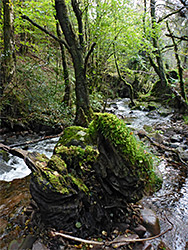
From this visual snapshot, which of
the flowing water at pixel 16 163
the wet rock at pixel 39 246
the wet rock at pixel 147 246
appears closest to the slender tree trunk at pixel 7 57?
the flowing water at pixel 16 163

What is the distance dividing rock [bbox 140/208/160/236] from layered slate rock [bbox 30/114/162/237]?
0.33 meters

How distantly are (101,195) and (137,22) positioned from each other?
31.8 feet

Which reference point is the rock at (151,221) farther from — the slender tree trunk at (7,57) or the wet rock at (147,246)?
the slender tree trunk at (7,57)

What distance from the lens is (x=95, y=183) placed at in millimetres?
2779

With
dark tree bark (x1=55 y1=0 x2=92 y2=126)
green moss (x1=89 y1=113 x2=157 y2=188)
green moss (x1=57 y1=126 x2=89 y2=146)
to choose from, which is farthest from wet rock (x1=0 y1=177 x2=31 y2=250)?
dark tree bark (x1=55 y1=0 x2=92 y2=126)

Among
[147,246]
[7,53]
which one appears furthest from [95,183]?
[7,53]

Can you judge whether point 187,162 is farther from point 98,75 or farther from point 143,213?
point 98,75

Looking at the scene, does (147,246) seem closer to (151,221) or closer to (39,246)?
(151,221)

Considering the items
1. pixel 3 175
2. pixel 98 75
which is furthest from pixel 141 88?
pixel 3 175

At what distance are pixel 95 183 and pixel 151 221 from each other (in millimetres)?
1166

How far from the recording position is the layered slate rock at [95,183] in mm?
2316

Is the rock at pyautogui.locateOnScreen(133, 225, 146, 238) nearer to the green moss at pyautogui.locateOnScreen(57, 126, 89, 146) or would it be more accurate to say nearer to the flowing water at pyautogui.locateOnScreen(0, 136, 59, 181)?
the green moss at pyautogui.locateOnScreen(57, 126, 89, 146)

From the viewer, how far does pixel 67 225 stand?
2352 mm

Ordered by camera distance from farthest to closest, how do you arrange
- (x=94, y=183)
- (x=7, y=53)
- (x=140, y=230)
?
(x=7, y=53) → (x=94, y=183) → (x=140, y=230)
